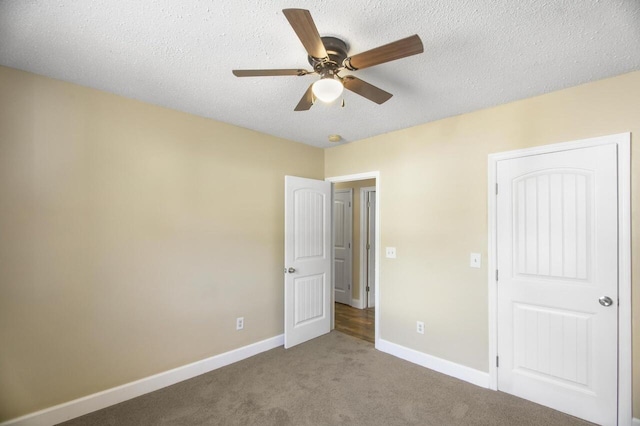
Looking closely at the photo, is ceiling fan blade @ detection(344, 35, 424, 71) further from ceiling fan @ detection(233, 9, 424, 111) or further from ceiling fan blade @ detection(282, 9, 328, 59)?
ceiling fan blade @ detection(282, 9, 328, 59)

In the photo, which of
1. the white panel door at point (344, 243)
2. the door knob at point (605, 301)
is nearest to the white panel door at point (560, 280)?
the door knob at point (605, 301)

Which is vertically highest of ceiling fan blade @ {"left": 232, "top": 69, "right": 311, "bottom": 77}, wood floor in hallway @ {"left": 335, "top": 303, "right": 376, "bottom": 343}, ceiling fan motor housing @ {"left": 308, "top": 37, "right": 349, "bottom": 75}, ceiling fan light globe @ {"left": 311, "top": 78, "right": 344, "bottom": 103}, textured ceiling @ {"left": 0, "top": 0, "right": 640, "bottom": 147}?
textured ceiling @ {"left": 0, "top": 0, "right": 640, "bottom": 147}

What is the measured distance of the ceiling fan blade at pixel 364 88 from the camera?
173 cm

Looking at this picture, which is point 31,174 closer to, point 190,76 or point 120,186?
point 120,186

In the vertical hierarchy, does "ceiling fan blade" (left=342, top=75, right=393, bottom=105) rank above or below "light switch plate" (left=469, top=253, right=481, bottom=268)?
above

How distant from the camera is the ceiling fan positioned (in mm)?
1295

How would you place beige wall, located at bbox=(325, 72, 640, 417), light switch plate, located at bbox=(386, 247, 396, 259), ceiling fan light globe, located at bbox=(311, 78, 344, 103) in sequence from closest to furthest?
ceiling fan light globe, located at bbox=(311, 78, 344, 103)
beige wall, located at bbox=(325, 72, 640, 417)
light switch plate, located at bbox=(386, 247, 396, 259)

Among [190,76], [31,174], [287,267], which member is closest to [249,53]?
[190,76]

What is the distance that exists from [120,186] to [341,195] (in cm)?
351

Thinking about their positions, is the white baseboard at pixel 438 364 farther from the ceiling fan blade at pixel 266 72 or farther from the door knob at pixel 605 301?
the ceiling fan blade at pixel 266 72

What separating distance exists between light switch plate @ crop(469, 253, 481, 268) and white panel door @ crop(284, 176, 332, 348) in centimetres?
177

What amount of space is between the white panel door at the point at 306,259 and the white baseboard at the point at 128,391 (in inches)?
21.8

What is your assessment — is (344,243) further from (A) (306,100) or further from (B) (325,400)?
(A) (306,100)

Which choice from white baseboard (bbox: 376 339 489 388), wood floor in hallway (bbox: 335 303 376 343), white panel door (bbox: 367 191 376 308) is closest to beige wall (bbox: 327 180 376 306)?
white panel door (bbox: 367 191 376 308)
